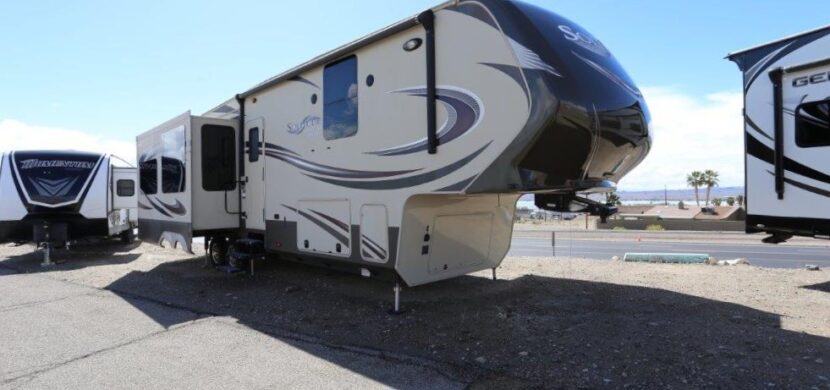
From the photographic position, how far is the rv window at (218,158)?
27.7 ft

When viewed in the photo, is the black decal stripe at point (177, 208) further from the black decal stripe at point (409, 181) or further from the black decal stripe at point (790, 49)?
the black decal stripe at point (790, 49)

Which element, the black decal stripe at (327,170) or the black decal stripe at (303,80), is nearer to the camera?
the black decal stripe at (327,170)

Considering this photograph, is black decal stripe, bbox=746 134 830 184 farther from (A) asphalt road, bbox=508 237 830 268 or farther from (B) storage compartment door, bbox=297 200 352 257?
(A) asphalt road, bbox=508 237 830 268

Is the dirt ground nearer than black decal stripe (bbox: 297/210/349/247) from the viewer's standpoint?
Yes

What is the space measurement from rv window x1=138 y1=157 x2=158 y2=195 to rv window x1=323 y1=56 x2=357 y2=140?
181 inches

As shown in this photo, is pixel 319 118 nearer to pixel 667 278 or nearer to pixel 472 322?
pixel 472 322

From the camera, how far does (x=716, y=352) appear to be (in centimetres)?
438

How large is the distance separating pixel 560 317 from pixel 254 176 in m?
5.12

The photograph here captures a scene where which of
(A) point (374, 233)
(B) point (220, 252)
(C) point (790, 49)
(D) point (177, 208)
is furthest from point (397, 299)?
(C) point (790, 49)

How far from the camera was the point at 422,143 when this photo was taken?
543cm

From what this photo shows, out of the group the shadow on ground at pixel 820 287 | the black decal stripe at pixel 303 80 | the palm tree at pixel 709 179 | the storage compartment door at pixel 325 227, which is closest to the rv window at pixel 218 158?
the black decal stripe at pixel 303 80

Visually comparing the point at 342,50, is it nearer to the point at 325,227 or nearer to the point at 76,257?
the point at 325,227

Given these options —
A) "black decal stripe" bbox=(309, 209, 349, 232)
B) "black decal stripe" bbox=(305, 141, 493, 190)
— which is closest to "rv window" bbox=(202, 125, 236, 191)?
"black decal stripe" bbox=(309, 209, 349, 232)

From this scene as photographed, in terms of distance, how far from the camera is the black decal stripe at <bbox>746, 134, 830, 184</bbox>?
A: 238 inches
